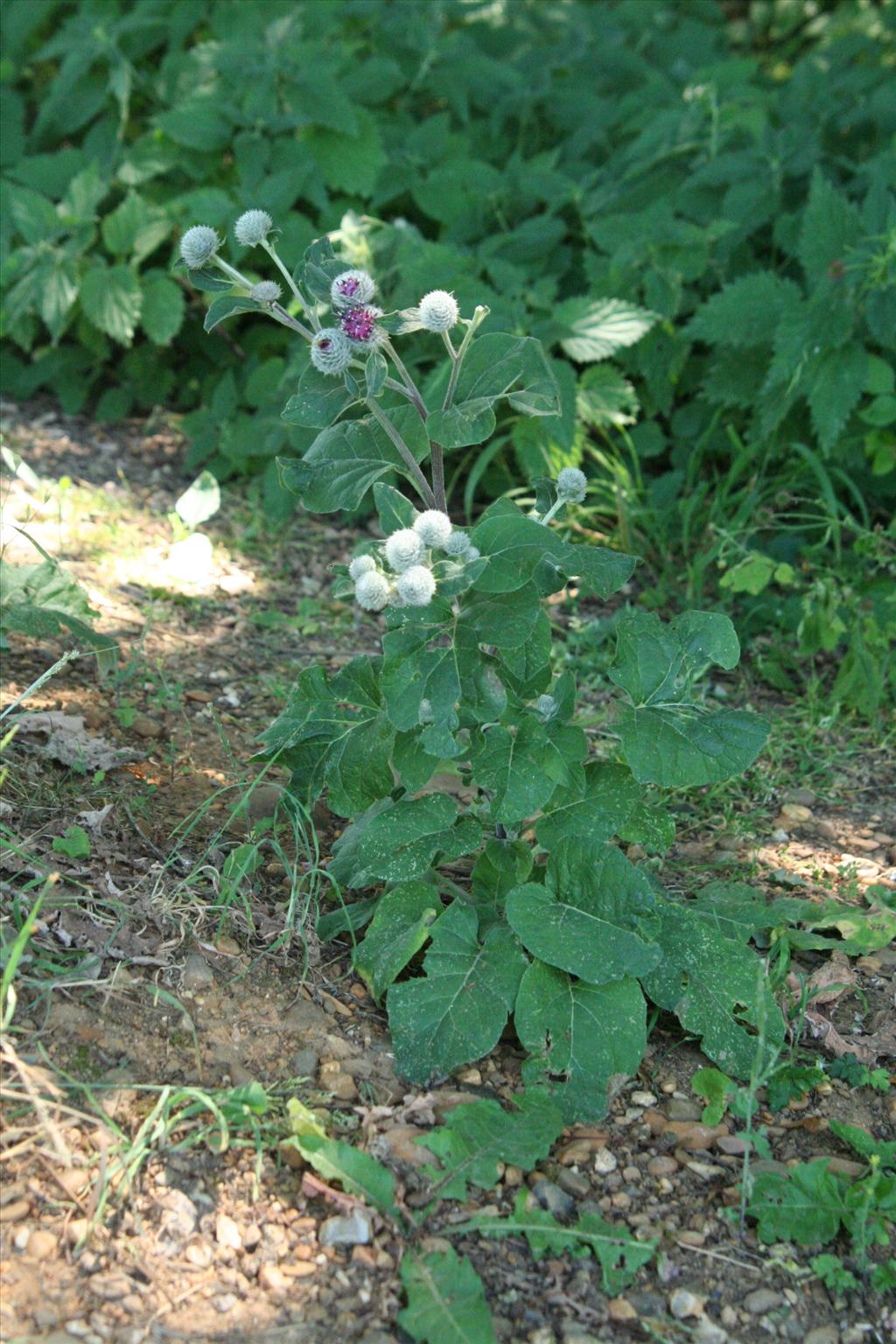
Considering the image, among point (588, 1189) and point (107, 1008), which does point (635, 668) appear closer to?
point (588, 1189)

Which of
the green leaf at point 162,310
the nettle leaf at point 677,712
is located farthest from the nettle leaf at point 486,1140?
the green leaf at point 162,310

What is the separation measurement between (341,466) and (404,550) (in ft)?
1.18

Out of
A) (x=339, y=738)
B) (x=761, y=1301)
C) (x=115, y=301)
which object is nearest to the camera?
(x=761, y=1301)

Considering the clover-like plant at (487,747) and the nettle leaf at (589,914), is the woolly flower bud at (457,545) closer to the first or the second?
the clover-like plant at (487,747)

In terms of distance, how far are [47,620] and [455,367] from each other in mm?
1124

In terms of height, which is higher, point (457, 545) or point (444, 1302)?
point (457, 545)

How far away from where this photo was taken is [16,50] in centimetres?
443

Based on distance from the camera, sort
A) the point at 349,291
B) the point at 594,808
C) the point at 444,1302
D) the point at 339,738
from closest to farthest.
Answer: the point at 444,1302
the point at 349,291
the point at 594,808
the point at 339,738

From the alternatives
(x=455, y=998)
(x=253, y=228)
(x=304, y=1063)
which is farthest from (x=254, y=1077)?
(x=253, y=228)

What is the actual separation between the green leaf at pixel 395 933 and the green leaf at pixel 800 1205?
2.04ft

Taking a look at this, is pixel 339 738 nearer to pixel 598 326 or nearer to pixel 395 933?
pixel 395 933

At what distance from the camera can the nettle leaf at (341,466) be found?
6.93ft

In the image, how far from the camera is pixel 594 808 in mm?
2162

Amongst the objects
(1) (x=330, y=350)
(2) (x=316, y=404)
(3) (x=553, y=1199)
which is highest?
(1) (x=330, y=350)
